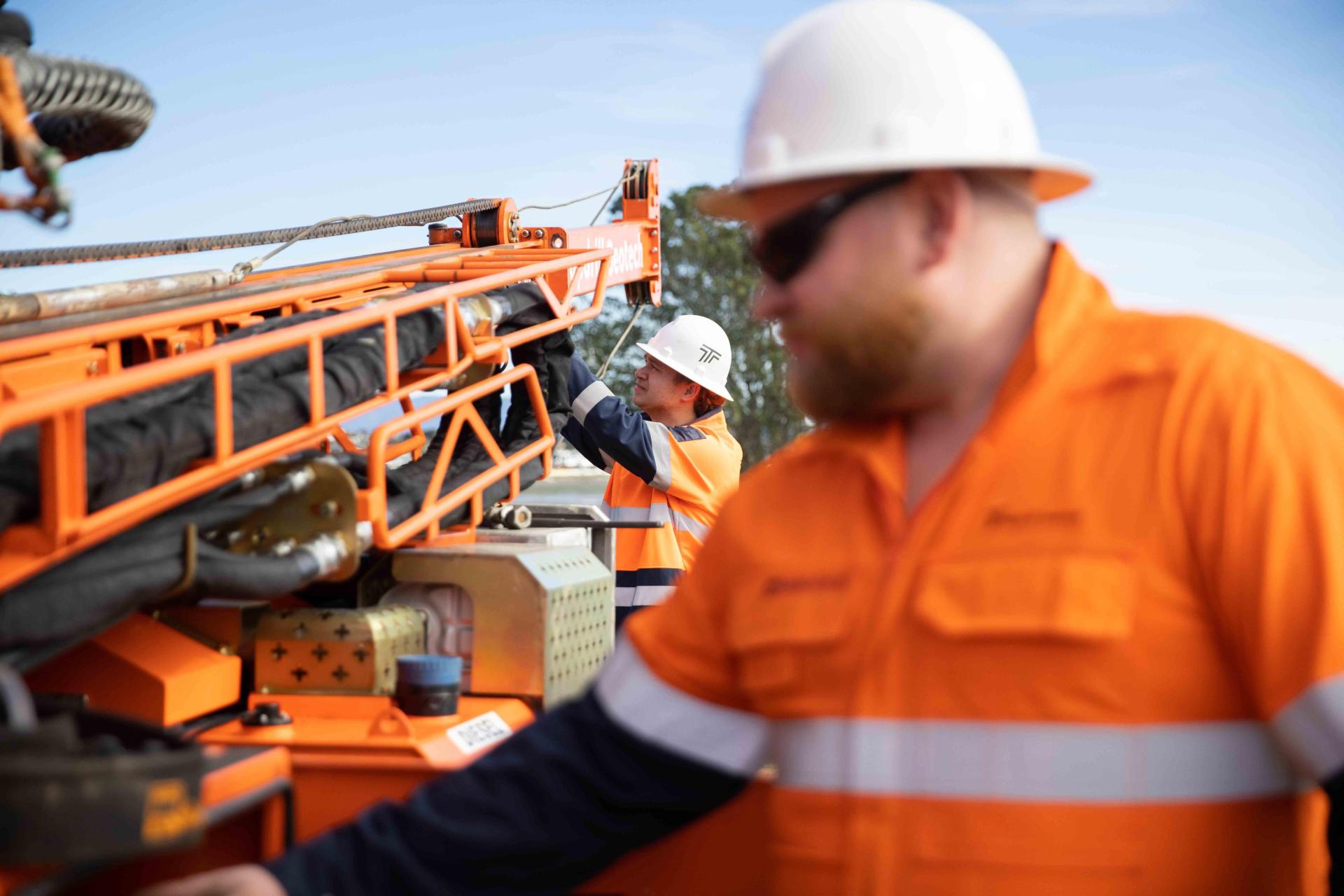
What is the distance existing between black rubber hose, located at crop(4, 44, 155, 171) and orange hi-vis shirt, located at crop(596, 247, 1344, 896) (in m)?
1.77

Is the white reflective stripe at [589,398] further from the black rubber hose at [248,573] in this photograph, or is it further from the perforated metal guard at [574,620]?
the black rubber hose at [248,573]

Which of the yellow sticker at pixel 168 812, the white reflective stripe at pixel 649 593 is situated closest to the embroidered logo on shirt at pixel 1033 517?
the yellow sticker at pixel 168 812

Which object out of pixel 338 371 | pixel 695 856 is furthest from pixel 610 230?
pixel 695 856

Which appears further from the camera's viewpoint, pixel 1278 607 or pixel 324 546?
pixel 324 546

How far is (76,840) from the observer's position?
1499mm

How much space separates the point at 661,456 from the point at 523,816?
152 inches

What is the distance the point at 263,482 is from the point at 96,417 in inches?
21.9

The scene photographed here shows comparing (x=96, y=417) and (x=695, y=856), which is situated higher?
Result: (x=96, y=417)

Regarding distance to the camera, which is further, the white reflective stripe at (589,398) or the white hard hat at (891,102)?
the white reflective stripe at (589,398)

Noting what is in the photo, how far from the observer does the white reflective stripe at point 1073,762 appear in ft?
5.13

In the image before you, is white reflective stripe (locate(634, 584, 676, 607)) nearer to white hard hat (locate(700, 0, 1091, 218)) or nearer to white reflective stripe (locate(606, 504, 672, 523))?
white reflective stripe (locate(606, 504, 672, 523))

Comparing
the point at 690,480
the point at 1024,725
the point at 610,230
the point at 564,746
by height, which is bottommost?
the point at 690,480

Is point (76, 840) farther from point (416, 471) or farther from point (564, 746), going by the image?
point (416, 471)

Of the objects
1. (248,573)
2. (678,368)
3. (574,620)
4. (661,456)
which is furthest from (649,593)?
(248,573)
